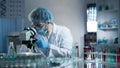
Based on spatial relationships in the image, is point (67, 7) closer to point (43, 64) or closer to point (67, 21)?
point (67, 21)

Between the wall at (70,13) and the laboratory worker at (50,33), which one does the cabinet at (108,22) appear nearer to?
the wall at (70,13)

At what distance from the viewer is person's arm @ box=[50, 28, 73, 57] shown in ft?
12.7

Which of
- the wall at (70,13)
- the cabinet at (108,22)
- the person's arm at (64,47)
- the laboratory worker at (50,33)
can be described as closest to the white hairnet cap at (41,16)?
the laboratory worker at (50,33)

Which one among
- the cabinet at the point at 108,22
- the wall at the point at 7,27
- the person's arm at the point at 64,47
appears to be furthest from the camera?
the wall at the point at 7,27

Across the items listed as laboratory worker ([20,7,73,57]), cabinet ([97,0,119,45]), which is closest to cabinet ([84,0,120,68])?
cabinet ([97,0,119,45])

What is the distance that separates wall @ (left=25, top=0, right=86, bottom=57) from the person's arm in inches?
10.2

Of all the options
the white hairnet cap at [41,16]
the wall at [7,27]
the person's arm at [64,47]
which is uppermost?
the white hairnet cap at [41,16]

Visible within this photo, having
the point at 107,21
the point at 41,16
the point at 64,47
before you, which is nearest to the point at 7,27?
the point at 41,16

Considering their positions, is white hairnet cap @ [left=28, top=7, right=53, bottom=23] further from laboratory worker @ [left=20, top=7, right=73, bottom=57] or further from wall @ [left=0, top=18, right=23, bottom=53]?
wall @ [left=0, top=18, right=23, bottom=53]

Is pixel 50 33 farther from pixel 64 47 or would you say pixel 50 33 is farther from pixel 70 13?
pixel 70 13

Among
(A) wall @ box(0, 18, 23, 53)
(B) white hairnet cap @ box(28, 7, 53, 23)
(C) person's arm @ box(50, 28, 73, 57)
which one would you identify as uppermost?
(B) white hairnet cap @ box(28, 7, 53, 23)

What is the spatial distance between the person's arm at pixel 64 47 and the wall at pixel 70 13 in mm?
259

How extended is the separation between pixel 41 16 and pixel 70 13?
0.73 m

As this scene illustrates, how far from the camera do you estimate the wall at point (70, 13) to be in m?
4.46
